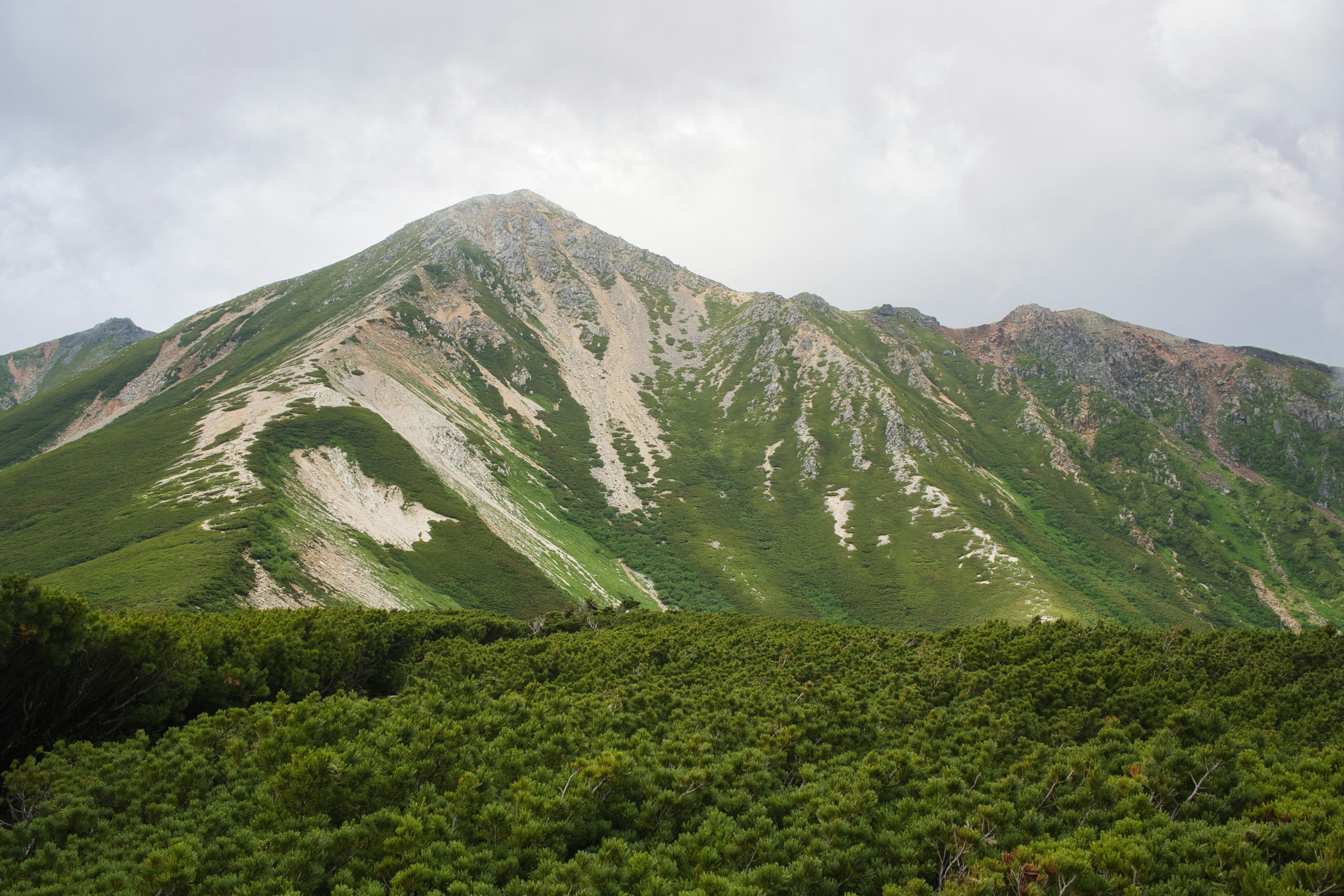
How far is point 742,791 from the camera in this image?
1362 cm

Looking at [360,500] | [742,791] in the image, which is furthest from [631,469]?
[742,791]

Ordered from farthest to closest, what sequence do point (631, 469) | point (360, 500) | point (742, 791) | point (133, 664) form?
point (631, 469)
point (360, 500)
point (133, 664)
point (742, 791)

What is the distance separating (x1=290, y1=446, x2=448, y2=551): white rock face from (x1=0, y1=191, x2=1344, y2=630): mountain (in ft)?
1.29

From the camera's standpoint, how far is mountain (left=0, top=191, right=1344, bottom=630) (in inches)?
2398

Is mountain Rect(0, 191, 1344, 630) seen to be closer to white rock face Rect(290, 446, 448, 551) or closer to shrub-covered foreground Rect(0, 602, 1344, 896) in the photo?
white rock face Rect(290, 446, 448, 551)

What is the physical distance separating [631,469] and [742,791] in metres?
117

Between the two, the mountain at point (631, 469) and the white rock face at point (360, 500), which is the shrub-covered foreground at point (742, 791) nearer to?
the mountain at point (631, 469)

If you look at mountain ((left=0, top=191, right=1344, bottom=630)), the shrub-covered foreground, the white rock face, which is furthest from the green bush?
the white rock face

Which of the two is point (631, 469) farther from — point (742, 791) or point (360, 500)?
point (742, 791)

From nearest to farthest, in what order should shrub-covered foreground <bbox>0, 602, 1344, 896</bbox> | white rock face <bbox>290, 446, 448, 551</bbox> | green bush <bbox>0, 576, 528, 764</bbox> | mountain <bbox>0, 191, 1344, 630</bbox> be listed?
shrub-covered foreground <bbox>0, 602, 1344, 896</bbox>, green bush <bbox>0, 576, 528, 764</bbox>, mountain <bbox>0, 191, 1344, 630</bbox>, white rock face <bbox>290, 446, 448, 551</bbox>

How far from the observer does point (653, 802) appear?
12.9 metres

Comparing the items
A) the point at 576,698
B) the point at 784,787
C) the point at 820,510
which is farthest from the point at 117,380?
the point at 784,787

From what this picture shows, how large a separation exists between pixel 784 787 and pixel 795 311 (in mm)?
184452

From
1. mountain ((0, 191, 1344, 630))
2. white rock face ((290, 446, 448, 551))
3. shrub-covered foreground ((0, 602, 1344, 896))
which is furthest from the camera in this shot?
white rock face ((290, 446, 448, 551))
